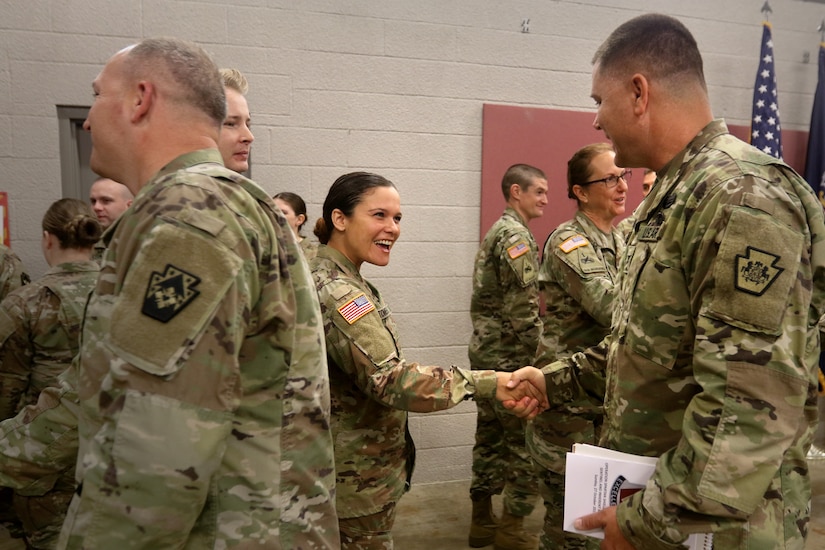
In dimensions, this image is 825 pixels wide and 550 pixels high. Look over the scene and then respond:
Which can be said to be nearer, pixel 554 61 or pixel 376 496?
pixel 376 496

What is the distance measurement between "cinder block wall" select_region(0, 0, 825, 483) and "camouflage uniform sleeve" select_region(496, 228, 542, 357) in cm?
62

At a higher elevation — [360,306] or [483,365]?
[360,306]

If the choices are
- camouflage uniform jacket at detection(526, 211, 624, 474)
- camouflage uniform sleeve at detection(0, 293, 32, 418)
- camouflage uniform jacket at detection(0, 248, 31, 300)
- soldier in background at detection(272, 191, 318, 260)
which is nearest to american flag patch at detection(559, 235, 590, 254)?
camouflage uniform jacket at detection(526, 211, 624, 474)

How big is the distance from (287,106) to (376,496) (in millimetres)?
2498

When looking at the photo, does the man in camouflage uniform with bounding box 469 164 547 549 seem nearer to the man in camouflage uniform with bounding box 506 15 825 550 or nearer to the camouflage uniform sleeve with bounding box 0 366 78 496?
the man in camouflage uniform with bounding box 506 15 825 550

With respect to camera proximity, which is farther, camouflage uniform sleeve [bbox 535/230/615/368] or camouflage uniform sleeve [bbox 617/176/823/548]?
camouflage uniform sleeve [bbox 535/230/615/368]

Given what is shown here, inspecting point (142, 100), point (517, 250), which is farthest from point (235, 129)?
point (517, 250)

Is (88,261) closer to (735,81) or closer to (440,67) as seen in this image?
(440,67)

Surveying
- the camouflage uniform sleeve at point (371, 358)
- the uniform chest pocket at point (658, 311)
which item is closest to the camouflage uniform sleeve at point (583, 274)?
the camouflage uniform sleeve at point (371, 358)

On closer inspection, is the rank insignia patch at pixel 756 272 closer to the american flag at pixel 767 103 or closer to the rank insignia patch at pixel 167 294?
the rank insignia patch at pixel 167 294

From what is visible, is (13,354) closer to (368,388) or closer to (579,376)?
(368,388)

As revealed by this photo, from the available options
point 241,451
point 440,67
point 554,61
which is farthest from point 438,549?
point 554,61

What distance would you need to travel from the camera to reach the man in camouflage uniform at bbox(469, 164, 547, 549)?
3197mm

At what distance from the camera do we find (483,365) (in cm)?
354
